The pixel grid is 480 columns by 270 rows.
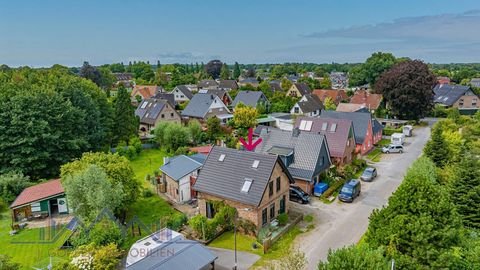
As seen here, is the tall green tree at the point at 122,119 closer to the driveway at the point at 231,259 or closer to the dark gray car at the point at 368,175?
the driveway at the point at 231,259

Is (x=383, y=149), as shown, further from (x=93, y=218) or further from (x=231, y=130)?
(x=93, y=218)

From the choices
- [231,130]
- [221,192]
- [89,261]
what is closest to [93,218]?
[89,261]

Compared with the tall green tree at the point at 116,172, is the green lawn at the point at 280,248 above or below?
below

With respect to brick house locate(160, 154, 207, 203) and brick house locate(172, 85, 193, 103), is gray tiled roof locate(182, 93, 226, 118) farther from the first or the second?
brick house locate(160, 154, 207, 203)

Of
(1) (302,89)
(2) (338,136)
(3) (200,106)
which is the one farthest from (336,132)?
(1) (302,89)

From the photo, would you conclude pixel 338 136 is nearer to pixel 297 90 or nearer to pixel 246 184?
pixel 246 184

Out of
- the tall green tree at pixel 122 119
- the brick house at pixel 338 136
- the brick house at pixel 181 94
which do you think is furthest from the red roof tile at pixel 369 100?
the tall green tree at pixel 122 119

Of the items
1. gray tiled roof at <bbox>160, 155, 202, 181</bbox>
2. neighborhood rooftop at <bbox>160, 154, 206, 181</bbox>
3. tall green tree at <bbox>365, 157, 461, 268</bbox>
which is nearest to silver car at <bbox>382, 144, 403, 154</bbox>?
neighborhood rooftop at <bbox>160, 154, 206, 181</bbox>
